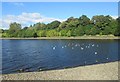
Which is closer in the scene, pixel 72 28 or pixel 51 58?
pixel 51 58

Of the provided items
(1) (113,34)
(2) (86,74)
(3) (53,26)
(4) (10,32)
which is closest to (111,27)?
(1) (113,34)

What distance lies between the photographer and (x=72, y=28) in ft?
520

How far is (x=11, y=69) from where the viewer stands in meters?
35.3

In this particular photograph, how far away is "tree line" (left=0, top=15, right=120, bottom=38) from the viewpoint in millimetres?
138125

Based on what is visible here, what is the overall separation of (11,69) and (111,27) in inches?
4164

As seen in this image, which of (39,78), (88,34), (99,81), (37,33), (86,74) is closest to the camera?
(99,81)

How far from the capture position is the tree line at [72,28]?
138m

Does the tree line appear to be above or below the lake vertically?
above

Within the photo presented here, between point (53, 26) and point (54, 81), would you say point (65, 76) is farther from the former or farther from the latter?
point (53, 26)

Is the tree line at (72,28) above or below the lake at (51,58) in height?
above

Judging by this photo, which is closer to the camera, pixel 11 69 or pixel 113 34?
pixel 11 69

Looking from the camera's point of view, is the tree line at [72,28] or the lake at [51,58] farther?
the tree line at [72,28]

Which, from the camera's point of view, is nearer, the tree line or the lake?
the lake

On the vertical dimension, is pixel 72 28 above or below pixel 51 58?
above
